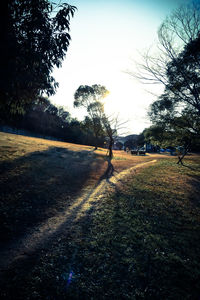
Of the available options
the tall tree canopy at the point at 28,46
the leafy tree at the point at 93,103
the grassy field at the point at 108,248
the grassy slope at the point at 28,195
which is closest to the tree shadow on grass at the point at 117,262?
the grassy field at the point at 108,248

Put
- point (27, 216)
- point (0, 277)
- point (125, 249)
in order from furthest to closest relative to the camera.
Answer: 1. point (27, 216)
2. point (125, 249)
3. point (0, 277)

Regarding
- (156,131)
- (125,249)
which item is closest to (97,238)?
(125,249)

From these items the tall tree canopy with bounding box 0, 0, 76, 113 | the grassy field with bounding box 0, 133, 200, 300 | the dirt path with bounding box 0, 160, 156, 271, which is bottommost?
the dirt path with bounding box 0, 160, 156, 271

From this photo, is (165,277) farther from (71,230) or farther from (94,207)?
(94,207)

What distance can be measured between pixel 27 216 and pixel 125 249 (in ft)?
10.7

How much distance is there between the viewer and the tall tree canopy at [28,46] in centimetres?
459

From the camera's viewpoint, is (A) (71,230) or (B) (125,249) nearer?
(B) (125,249)

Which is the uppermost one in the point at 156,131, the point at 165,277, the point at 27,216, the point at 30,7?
the point at 30,7

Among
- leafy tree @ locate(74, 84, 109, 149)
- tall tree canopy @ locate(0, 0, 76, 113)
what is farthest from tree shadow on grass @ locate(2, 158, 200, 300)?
leafy tree @ locate(74, 84, 109, 149)

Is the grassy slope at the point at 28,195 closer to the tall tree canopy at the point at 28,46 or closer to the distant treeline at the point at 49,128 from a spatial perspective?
the tall tree canopy at the point at 28,46

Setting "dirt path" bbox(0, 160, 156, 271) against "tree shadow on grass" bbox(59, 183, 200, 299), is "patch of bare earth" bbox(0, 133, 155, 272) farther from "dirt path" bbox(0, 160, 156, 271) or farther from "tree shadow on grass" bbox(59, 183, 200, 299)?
"tree shadow on grass" bbox(59, 183, 200, 299)

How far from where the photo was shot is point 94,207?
206 inches

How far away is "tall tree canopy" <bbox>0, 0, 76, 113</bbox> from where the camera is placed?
4.59 meters

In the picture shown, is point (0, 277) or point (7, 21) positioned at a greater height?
point (7, 21)
